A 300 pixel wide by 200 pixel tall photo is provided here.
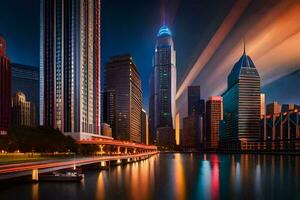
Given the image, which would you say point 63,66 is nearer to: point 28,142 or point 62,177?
point 28,142

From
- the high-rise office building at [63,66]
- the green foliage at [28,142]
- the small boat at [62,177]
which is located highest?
the high-rise office building at [63,66]

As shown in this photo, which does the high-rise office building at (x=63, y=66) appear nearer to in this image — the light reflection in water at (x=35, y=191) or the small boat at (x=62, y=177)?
the small boat at (x=62, y=177)

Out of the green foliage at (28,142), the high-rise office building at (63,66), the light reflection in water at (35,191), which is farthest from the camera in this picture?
the high-rise office building at (63,66)

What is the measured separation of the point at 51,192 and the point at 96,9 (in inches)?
6563

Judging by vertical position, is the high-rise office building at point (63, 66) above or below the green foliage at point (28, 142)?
above

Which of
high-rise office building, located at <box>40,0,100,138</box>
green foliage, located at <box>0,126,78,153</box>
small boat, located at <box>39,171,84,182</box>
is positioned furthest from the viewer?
high-rise office building, located at <box>40,0,100,138</box>

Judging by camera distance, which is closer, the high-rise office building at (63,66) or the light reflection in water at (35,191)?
the light reflection in water at (35,191)

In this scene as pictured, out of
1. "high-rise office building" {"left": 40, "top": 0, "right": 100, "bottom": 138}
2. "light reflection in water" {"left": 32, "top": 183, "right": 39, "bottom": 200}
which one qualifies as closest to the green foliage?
"high-rise office building" {"left": 40, "top": 0, "right": 100, "bottom": 138}

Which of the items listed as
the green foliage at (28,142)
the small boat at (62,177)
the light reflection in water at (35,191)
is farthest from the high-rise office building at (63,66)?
the light reflection in water at (35,191)

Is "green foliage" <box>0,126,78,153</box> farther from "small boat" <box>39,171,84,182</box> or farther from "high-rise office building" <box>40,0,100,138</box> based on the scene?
"small boat" <box>39,171,84,182</box>

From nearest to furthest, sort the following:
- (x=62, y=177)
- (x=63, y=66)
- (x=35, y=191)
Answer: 1. (x=35, y=191)
2. (x=62, y=177)
3. (x=63, y=66)

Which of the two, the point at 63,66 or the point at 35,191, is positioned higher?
the point at 63,66

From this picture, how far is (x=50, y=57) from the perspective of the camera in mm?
171750

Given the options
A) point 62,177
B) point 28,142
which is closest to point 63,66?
point 28,142
